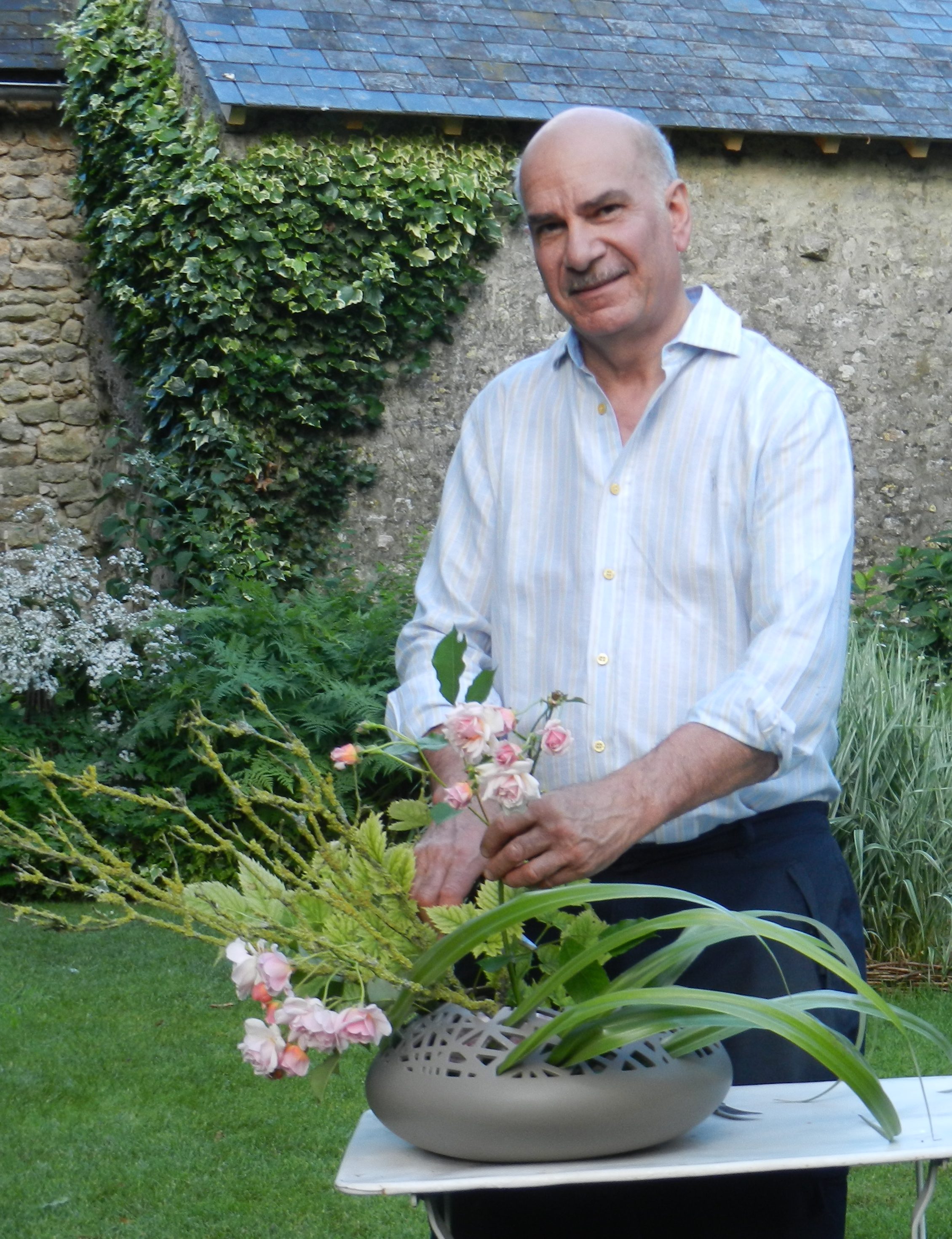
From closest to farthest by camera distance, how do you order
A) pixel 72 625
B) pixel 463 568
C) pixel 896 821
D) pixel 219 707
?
1. pixel 463 568
2. pixel 896 821
3. pixel 219 707
4. pixel 72 625

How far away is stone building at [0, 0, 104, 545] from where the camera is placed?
944 cm

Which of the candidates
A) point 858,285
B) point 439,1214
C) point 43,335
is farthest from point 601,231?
point 43,335

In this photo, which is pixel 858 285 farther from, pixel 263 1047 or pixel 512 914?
pixel 263 1047

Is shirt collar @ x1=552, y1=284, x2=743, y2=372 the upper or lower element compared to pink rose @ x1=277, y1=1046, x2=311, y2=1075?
upper

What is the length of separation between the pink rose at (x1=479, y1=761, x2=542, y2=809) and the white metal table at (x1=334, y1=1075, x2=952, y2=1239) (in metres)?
0.34

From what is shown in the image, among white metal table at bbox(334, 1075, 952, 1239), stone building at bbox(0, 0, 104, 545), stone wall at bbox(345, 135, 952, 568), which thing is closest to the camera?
white metal table at bbox(334, 1075, 952, 1239)

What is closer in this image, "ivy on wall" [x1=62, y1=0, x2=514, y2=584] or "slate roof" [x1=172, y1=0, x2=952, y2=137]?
"ivy on wall" [x1=62, y1=0, x2=514, y2=584]

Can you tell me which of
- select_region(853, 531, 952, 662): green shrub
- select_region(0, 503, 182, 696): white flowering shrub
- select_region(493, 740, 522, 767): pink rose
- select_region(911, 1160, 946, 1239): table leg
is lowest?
select_region(853, 531, 952, 662): green shrub

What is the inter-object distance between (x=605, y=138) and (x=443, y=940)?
1141 millimetres

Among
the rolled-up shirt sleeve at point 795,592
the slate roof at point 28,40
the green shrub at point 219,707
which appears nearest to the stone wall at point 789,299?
the slate roof at point 28,40

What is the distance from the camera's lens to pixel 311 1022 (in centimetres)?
132

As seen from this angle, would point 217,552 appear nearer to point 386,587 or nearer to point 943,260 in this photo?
point 386,587

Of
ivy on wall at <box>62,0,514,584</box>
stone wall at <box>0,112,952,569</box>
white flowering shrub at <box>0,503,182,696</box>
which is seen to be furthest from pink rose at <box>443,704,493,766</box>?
stone wall at <box>0,112,952,569</box>

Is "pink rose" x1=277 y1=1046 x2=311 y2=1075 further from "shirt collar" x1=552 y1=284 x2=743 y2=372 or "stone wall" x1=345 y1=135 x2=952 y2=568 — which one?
"stone wall" x1=345 y1=135 x2=952 y2=568
